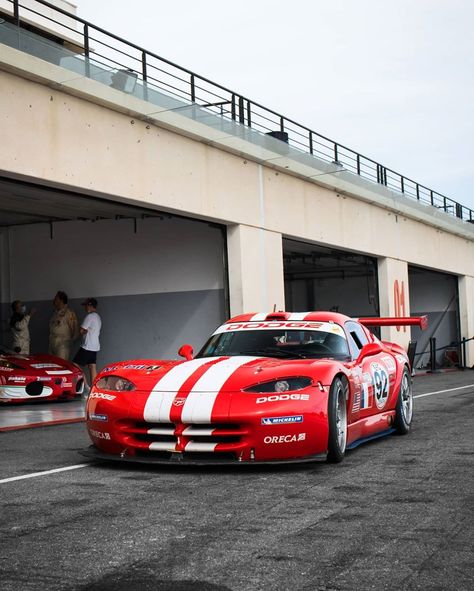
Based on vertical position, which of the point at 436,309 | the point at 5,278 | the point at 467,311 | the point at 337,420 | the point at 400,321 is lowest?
the point at 337,420

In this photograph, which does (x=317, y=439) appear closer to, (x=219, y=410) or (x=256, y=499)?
(x=219, y=410)

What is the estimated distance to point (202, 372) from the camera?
7.24 meters

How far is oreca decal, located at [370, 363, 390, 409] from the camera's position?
8.41 meters

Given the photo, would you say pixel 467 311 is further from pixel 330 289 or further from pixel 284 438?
pixel 284 438

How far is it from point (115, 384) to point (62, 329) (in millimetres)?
12310

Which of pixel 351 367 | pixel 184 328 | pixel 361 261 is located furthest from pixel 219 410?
pixel 361 261

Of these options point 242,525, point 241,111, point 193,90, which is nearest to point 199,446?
point 242,525

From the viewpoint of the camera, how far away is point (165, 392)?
22.7 feet

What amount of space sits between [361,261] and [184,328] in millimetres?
14229

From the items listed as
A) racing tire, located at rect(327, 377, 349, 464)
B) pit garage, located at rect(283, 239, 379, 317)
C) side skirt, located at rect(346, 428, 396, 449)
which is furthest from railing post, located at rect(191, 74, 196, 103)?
pit garage, located at rect(283, 239, 379, 317)

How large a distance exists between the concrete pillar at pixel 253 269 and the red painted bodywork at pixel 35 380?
347 centimetres

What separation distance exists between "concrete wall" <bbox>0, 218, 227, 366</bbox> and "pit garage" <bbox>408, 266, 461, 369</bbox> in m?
17.0

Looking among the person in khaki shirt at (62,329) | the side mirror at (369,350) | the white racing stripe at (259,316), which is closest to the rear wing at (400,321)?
the side mirror at (369,350)

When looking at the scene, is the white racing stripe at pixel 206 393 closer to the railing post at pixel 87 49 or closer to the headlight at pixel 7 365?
the railing post at pixel 87 49
